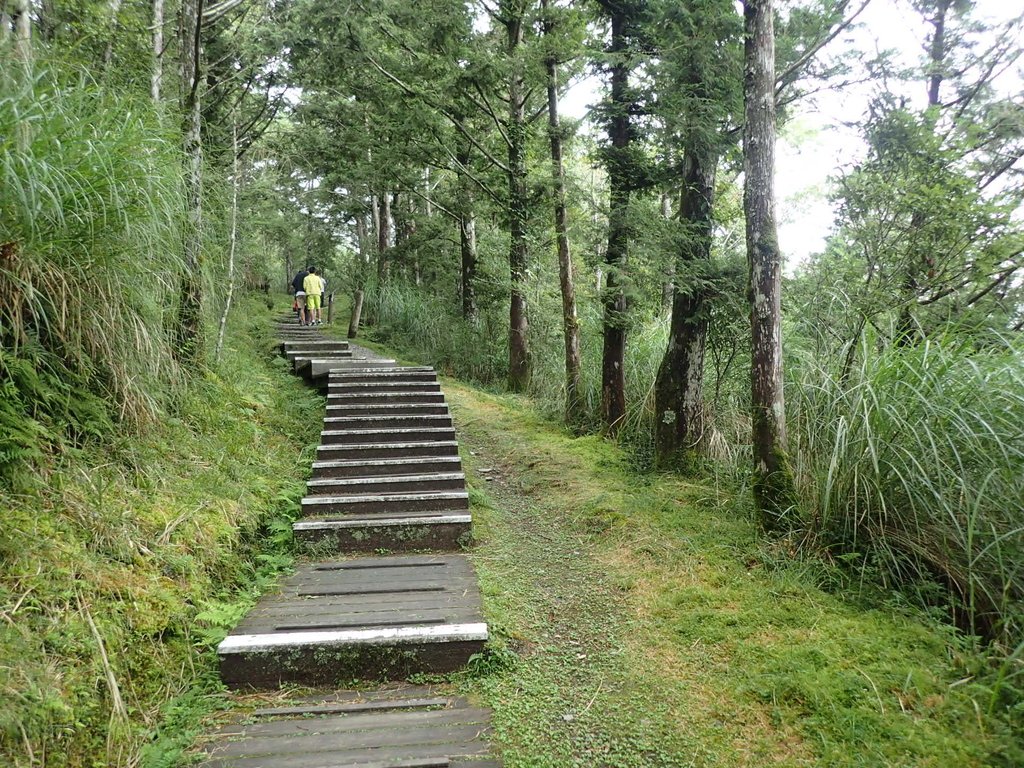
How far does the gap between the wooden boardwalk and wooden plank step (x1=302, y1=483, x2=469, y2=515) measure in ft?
0.04

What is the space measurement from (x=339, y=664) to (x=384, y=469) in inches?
109

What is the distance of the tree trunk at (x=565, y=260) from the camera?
8.49 meters

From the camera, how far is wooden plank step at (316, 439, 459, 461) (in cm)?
598

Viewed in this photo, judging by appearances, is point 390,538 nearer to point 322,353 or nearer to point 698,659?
point 698,659

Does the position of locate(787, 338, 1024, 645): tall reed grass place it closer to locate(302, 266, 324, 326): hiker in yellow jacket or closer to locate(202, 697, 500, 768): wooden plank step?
locate(202, 697, 500, 768): wooden plank step

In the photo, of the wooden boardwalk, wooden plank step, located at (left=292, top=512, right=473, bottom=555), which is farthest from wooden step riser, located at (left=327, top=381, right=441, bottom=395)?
wooden plank step, located at (left=292, top=512, right=473, bottom=555)

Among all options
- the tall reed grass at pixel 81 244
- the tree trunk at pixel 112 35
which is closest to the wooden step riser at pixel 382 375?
the tall reed grass at pixel 81 244

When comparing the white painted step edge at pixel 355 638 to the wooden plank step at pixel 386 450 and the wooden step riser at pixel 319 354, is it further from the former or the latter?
the wooden step riser at pixel 319 354

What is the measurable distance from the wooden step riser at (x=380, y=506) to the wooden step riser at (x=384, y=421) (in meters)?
1.61

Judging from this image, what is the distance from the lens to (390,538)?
4758 mm

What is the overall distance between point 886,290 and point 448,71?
24.8 feet

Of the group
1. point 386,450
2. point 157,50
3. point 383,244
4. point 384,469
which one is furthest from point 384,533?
point 383,244

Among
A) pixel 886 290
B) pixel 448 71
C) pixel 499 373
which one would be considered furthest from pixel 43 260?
pixel 499 373

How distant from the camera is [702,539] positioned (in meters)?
4.41
